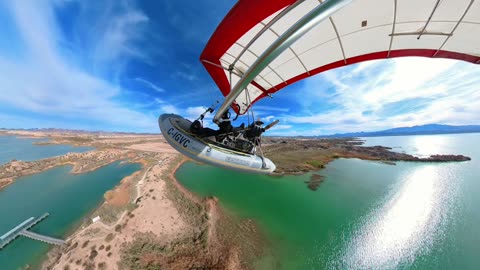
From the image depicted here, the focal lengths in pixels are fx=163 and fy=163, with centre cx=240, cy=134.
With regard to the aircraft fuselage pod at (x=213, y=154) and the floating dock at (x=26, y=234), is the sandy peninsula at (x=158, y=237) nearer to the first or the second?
the floating dock at (x=26, y=234)

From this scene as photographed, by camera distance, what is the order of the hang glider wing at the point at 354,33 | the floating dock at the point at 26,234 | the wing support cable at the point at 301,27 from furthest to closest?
the floating dock at the point at 26,234
the hang glider wing at the point at 354,33
the wing support cable at the point at 301,27

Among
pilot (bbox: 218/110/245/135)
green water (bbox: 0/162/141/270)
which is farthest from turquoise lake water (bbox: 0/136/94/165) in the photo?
pilot (bbox: 218/110/245/135)

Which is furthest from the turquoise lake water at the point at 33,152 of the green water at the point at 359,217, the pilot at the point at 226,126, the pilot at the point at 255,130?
the pilot at the point at 255,130

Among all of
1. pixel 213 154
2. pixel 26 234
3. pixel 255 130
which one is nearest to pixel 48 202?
pixel 26 234

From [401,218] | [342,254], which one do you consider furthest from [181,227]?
[401,218]

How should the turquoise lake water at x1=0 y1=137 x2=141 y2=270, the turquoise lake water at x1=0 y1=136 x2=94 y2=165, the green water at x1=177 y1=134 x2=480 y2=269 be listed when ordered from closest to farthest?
the turquoise lake water at x1=0 y1=137 x2=141 y2=270, the green water at x1=177 y1=134 x2=480 y2=269, the turquoise lake water at x1=0 y1=136 x2=94 y2=165

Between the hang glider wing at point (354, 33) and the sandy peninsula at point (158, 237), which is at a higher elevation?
the hang glider wing at point (354, 33)

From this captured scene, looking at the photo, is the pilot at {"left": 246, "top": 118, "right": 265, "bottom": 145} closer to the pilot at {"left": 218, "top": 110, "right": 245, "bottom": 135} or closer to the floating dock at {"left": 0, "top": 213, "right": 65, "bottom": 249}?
the pilot at {"left": 218, "top": 110, "right": 245, "bottom": 135}
